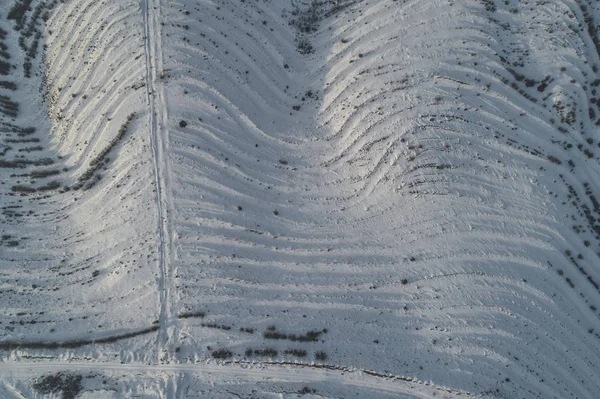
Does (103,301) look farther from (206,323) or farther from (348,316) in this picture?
(348,316)

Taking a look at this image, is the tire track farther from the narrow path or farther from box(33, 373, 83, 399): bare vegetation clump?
box(33, 373, 83, 399): bare vegetation clump

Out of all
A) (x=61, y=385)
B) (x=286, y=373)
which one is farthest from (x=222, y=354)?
(x=61, y=385)

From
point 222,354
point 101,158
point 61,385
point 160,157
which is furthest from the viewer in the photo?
point 101,158

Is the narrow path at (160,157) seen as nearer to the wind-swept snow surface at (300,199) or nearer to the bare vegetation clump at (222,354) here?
the wind-swept snow surface at (300,199)

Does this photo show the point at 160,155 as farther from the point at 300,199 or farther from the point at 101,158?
the point at 300,199

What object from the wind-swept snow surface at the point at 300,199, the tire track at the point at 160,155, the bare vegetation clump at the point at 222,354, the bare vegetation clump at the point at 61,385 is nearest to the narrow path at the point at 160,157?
the tire track at the point at 160,155

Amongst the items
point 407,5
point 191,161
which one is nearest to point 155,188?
point 191,161
